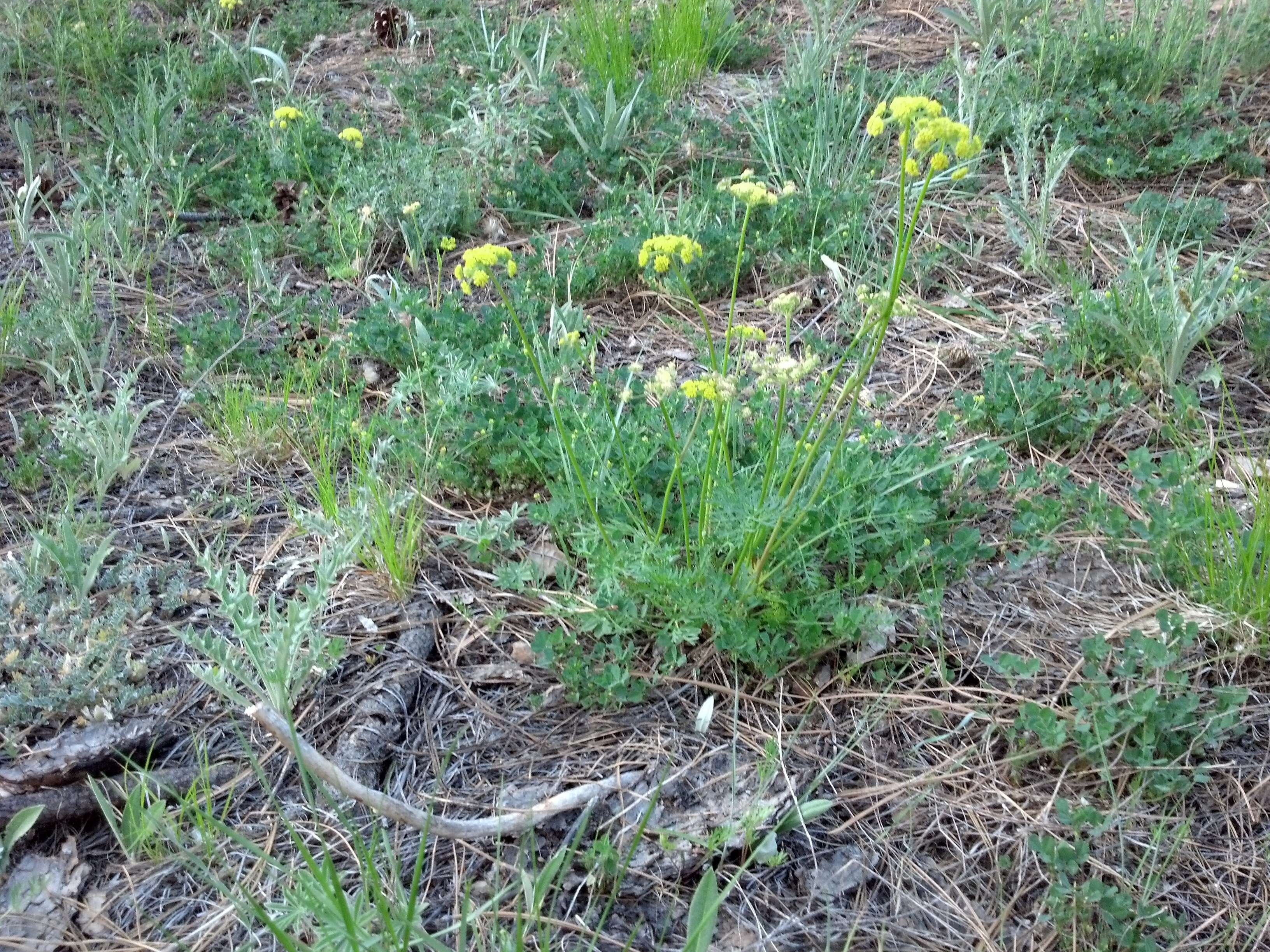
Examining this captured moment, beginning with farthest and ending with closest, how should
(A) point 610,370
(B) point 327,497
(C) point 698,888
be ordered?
(A) point 610,370 → (B) point 327,497 → (C) point 698,888

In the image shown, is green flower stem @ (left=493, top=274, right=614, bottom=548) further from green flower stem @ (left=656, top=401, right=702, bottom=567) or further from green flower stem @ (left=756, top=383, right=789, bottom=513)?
green flower stem @ (left=756, top=383, right=789, bottom=513)

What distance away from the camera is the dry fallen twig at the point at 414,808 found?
5.64ft

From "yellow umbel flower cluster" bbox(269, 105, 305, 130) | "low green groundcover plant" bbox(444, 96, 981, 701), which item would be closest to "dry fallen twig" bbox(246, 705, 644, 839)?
"low green groundcover plant" bbox(444, 96, 981, 701)

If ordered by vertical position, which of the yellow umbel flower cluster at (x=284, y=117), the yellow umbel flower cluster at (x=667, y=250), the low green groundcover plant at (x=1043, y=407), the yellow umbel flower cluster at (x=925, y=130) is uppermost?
the yellow umbel flower cluster at (x=925, y=130)

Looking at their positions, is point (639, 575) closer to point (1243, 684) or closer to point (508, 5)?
point (1243, 684)

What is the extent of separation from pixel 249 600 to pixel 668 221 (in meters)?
2.10

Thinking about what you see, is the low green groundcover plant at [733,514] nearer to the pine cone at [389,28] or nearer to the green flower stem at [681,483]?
the green flower stem at [681,483]

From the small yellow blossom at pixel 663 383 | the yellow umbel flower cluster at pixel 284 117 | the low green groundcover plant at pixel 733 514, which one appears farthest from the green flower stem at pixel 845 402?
the yellow umbel flower cluster at pixel 284 117

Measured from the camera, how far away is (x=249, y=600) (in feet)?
6.12

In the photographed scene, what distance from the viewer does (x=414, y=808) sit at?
1839 mm

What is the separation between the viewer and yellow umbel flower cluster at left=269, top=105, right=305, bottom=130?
3605 millimetres

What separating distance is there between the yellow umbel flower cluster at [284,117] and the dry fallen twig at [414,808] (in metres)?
2.52

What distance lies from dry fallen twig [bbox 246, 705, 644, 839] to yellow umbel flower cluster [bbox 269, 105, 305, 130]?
2520 mm

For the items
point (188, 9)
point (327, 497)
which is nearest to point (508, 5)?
point (188, 9)
